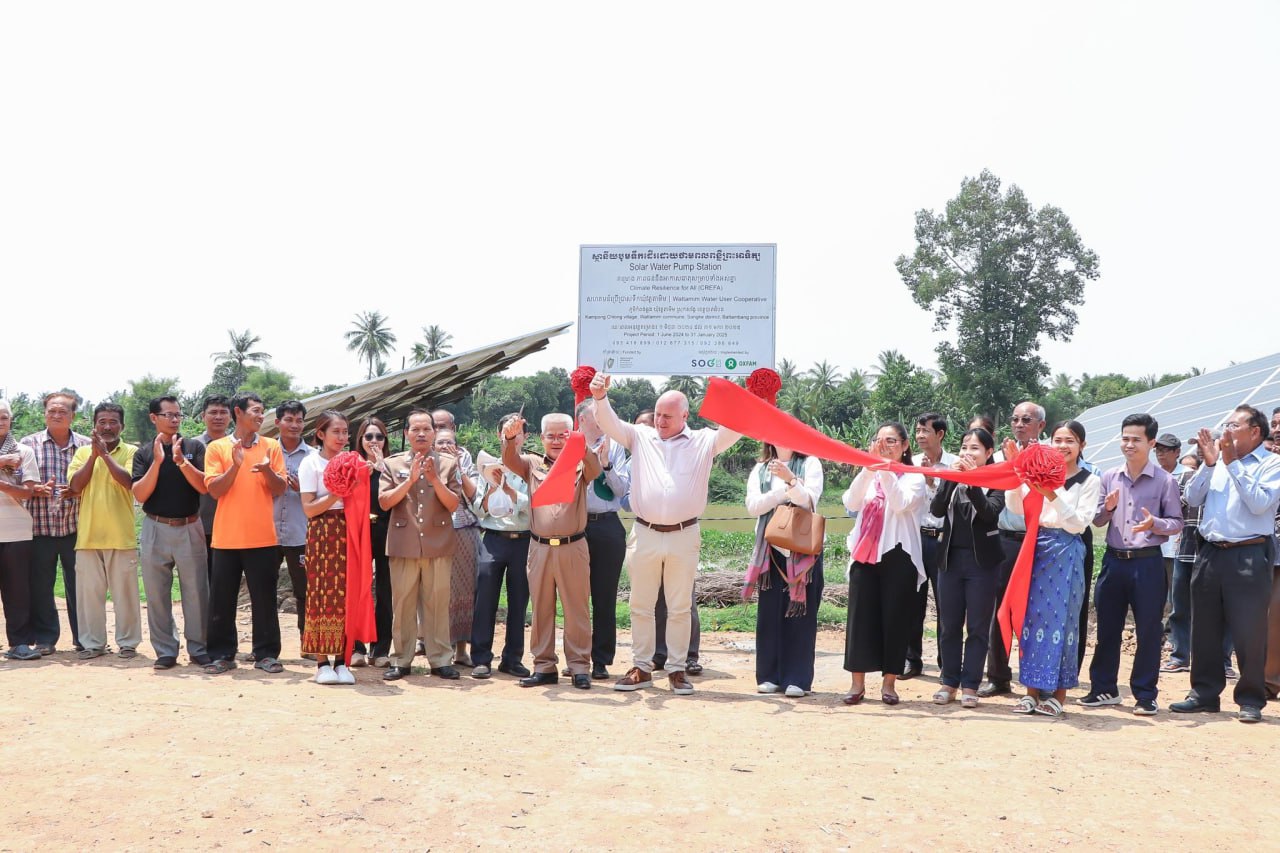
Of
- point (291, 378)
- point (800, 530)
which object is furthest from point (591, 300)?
point (291, 378)

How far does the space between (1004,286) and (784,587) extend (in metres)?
33.1

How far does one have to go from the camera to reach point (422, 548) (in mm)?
6473

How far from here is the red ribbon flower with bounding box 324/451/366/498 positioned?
20.6ft

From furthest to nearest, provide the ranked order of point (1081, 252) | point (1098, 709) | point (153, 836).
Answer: point (1081, 252) < point (1098, 709) < point (153, 836)

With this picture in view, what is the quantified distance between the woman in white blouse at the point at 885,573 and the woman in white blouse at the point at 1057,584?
0.63 metres

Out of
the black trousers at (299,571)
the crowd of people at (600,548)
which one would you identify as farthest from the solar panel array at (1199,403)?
the black trousers at (299,571)

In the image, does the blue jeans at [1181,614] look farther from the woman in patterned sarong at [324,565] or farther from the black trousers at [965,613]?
the woman in patterned sarong at [324,565]

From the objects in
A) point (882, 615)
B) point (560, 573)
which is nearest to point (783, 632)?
point (882, 615)

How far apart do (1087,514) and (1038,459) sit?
0.51m

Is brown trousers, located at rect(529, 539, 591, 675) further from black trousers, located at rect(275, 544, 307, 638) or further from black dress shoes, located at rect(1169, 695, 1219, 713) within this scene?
black dress shoes, located at rect(1169, 695, 1219, 713)

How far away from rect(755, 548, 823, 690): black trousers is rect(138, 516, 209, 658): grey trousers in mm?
3718

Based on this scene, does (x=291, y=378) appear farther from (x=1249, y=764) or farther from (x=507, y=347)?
(x=1249, y=764)

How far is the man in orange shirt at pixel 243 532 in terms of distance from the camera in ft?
21.4

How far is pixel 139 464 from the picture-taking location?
6.71 metres
